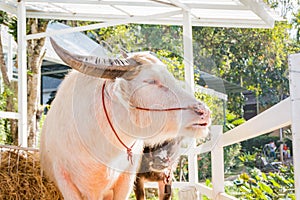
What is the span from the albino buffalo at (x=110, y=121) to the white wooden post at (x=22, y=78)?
56.0 inches

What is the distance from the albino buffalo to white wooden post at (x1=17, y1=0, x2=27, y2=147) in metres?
1.42

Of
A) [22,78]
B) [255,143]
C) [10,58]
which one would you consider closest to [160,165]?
[22,78]

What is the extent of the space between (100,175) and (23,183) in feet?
2.64

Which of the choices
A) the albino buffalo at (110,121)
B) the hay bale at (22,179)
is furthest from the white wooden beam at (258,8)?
the hay bale at (22,179)

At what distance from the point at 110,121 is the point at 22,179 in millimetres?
1137

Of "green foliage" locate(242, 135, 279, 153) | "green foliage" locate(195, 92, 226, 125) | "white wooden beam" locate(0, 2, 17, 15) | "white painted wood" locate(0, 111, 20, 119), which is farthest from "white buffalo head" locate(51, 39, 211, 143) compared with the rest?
"green foliage" locate(242, 135, 279, 153)

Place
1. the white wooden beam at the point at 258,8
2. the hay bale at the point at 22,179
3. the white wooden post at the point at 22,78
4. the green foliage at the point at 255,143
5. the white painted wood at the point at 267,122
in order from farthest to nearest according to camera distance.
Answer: the green foliage at the point at 255,143, the white wooden post at the point at 22,78, the white wooden beam at the point at 258,8, the hay bale at the point at 22,179, the white painted wood at the point at 267,122

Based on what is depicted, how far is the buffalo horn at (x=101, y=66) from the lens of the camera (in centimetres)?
238

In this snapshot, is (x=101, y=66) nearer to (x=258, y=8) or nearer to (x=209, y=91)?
(x=209, y=91)

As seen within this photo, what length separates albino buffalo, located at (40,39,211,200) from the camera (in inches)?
91.7

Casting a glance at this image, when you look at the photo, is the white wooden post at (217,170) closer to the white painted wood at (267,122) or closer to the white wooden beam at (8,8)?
the white painted wood at (267,122)

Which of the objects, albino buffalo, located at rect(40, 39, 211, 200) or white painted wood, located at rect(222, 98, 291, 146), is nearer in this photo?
white painted wood, located at rect(222, 98, 291, 146)

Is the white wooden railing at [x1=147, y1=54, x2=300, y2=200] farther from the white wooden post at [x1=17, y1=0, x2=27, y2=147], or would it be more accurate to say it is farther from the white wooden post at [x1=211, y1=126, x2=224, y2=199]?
the white wooden post at [x1=17, y1=0, x2=27, y2=147]

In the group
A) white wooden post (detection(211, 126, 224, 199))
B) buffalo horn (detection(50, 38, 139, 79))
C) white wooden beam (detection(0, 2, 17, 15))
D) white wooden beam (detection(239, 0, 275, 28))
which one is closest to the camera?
buffalo horn (detection(50, 38, 139, 79))
